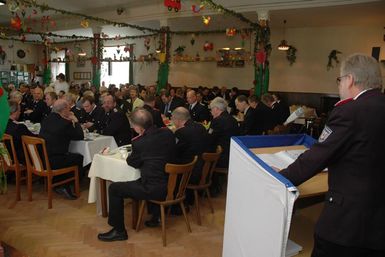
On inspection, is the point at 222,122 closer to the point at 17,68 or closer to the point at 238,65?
the point at 238,65

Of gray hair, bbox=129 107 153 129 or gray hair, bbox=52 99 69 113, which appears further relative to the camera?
gray hair, bbox=52 99 69 113

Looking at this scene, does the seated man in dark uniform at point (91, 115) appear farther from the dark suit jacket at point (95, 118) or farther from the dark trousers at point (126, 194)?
the dark trousers at point (126, 194)

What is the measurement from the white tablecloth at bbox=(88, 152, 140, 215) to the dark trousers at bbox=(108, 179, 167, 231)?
15 cm

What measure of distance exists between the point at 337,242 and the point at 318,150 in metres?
0.45

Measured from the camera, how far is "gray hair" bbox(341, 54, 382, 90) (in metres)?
1.60

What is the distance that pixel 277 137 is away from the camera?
250 centimetres

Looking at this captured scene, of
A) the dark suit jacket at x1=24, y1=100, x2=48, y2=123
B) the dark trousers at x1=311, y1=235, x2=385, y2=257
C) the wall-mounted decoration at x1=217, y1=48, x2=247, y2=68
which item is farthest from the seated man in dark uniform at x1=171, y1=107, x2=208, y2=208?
the wall-mounted decoration at x1=217, y1=48, x2=247, y2=68

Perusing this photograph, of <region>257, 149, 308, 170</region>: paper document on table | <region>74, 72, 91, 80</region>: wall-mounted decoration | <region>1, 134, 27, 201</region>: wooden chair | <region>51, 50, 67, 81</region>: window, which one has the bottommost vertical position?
<region>1, 134, 27, 201</region>: wooden chair

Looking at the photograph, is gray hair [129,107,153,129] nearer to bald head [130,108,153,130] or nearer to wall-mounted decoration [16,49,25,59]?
bald head [130,108,153,130]

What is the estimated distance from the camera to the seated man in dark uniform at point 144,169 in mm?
3348

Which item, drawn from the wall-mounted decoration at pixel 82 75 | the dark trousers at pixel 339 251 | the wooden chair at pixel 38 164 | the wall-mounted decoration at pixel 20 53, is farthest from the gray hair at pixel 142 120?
the wall-mounted decoration at pixel 20 53

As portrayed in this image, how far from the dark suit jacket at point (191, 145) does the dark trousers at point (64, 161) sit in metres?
1.49

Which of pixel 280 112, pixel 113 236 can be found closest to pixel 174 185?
pixel 113 236

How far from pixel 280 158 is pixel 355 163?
0.64 meters
